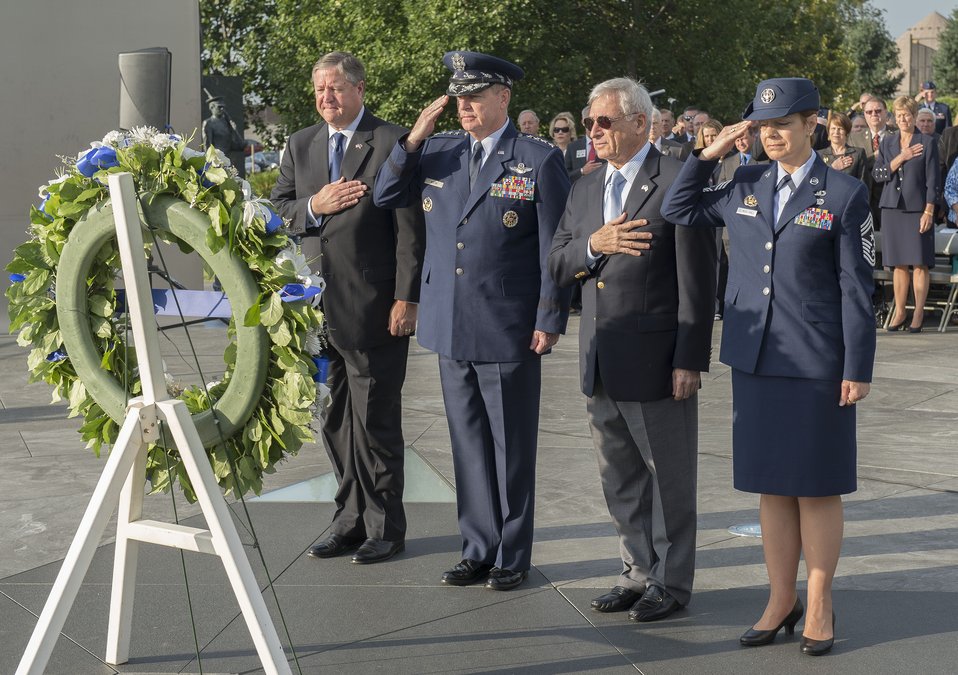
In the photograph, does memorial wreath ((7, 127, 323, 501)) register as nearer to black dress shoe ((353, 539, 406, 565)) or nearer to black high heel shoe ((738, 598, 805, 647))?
black dress shoe ((353, 539, 406, 565))

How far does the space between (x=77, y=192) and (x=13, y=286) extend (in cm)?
48

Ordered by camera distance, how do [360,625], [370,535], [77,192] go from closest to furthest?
[77,192]
[360,625]
[370,535]

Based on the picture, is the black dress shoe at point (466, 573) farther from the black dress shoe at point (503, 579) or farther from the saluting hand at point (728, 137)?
the saluting hand at point (728, 137)

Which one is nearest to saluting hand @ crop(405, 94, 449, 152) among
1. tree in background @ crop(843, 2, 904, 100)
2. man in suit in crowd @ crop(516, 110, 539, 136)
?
man in suit in crowd @ crop(516, 110, 539, 136)

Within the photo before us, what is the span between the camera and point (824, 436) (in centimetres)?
432

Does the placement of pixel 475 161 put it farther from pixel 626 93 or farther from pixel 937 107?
pixel 937 107

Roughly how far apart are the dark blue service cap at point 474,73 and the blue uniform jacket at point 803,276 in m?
0.96

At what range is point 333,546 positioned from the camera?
Answer: 562 cm

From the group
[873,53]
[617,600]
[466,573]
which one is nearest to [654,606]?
[617,600]

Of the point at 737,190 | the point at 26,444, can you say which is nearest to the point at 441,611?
the point at 737,190

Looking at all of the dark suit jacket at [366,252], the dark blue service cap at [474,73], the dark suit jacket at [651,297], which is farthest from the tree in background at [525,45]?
the dark suit jacket at [651,297]

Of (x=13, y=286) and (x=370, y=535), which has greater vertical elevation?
(x=13, y=286)

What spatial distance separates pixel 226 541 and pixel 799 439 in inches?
76.8

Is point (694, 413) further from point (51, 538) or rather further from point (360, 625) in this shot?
point (51, 538)
